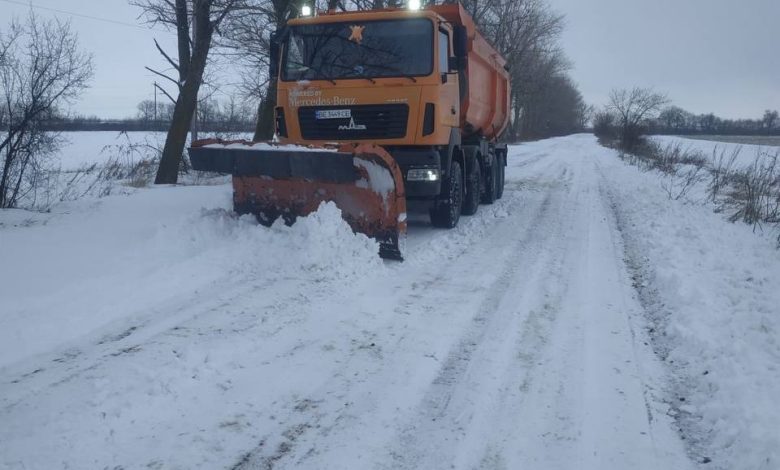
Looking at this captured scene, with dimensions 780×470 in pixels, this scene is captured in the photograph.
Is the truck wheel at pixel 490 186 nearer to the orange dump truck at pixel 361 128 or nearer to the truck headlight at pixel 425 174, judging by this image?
the orange dump truck at pixel 361 128

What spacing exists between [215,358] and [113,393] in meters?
0.72

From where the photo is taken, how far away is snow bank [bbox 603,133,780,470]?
125 inches

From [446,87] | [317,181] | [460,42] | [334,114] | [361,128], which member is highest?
[460,42]

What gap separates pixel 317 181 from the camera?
7180 mm

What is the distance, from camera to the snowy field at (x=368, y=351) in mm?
3084

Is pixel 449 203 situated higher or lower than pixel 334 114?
lower

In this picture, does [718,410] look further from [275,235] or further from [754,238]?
[754,238]

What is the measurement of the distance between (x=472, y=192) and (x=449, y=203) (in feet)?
6.24

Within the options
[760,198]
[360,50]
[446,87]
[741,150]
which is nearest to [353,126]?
[360,50]

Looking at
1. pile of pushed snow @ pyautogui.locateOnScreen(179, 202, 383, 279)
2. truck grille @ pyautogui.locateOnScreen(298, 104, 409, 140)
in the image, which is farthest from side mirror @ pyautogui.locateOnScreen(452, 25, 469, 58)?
pile of pushed snow @ pyautogui.locateOnScreen(179, 202, 383, 279)

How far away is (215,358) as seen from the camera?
405cm

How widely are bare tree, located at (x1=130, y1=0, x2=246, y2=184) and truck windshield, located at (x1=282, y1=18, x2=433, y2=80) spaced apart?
5.14 m

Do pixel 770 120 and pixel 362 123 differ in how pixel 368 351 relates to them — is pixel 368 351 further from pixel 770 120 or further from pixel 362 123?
pixel 770 120

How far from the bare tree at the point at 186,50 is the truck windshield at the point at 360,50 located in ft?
16.9
